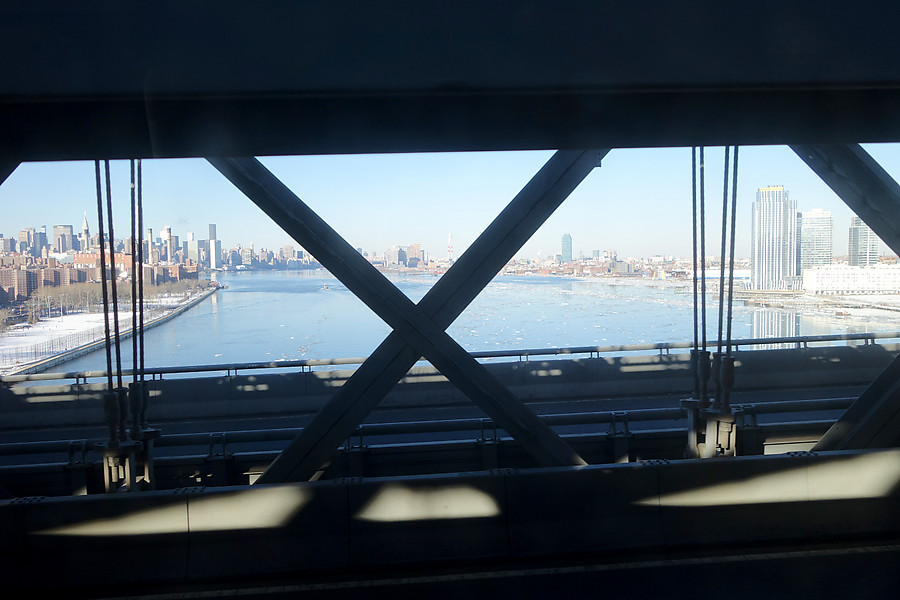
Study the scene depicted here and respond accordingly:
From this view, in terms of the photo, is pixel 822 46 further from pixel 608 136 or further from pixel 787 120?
pixel 608 136

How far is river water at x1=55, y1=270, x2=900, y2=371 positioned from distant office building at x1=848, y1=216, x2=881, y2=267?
1.18 metres

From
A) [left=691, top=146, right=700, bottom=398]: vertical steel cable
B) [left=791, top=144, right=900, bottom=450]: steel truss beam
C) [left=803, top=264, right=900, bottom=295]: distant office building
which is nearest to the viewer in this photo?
[left=791, top=144, right=900, bottom=450]: steel truss beam

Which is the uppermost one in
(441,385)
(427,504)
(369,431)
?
(369,431)

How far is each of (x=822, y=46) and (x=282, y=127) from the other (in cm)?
220

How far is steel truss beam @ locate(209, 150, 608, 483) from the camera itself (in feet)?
18.3

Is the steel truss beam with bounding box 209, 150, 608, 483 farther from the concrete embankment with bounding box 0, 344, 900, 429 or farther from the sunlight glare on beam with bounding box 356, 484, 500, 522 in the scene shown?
the concrete embankment with bounding box 0, 344, 900, 429

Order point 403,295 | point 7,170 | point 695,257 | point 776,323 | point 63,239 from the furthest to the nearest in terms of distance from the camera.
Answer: point 776,323, point 63,239, point 695,257, point 403,295, point 7,170

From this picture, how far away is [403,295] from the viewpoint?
558 centimetres

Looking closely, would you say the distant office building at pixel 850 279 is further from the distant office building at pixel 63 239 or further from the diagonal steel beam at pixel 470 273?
the distant office building at pixel 63 239

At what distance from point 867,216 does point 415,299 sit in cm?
875

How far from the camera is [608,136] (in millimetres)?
2852

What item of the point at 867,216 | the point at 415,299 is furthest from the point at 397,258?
the point at 867,216

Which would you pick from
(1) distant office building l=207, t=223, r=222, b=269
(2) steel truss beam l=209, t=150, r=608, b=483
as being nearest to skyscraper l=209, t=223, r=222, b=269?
(1) distant office building l=207, t=223, r=222, b=269

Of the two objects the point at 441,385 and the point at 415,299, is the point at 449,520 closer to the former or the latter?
the point at 415,299
